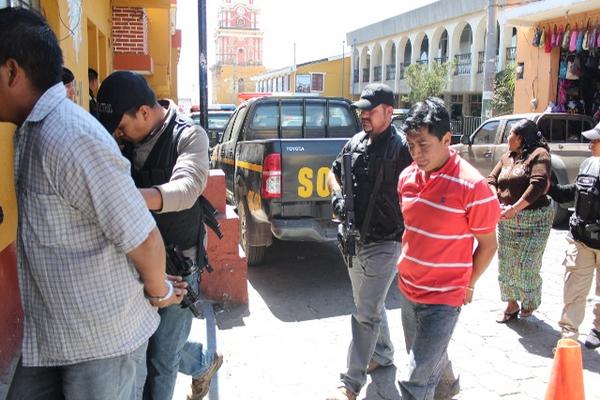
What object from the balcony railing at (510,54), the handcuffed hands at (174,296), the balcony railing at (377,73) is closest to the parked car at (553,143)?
the handcuffed hands at (174,296)

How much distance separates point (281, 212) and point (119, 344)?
12.3 feet

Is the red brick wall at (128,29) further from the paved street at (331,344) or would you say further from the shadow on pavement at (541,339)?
the shadow on pavement at (541,339)

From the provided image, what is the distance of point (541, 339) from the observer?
14.4ft

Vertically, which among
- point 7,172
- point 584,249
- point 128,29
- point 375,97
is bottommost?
point 584,249

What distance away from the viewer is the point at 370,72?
38875 mm

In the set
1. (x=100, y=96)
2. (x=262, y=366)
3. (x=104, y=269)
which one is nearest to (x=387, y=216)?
(x=262, y=366)

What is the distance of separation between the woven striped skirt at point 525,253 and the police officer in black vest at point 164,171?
2950mm

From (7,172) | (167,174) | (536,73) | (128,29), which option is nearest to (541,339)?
(167,174)

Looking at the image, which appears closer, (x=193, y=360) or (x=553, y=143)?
(x=193, y=360)

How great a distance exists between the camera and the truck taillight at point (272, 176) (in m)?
5.33

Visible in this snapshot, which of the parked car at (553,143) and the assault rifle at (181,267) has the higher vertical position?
the parked car at (553,143)

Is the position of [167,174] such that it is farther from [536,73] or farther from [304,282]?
[536,73]

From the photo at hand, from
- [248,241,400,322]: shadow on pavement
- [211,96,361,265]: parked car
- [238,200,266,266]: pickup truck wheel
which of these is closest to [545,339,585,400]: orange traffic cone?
[248,241,400,322]: shadow on pavement

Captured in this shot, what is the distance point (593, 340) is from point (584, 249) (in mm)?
698
